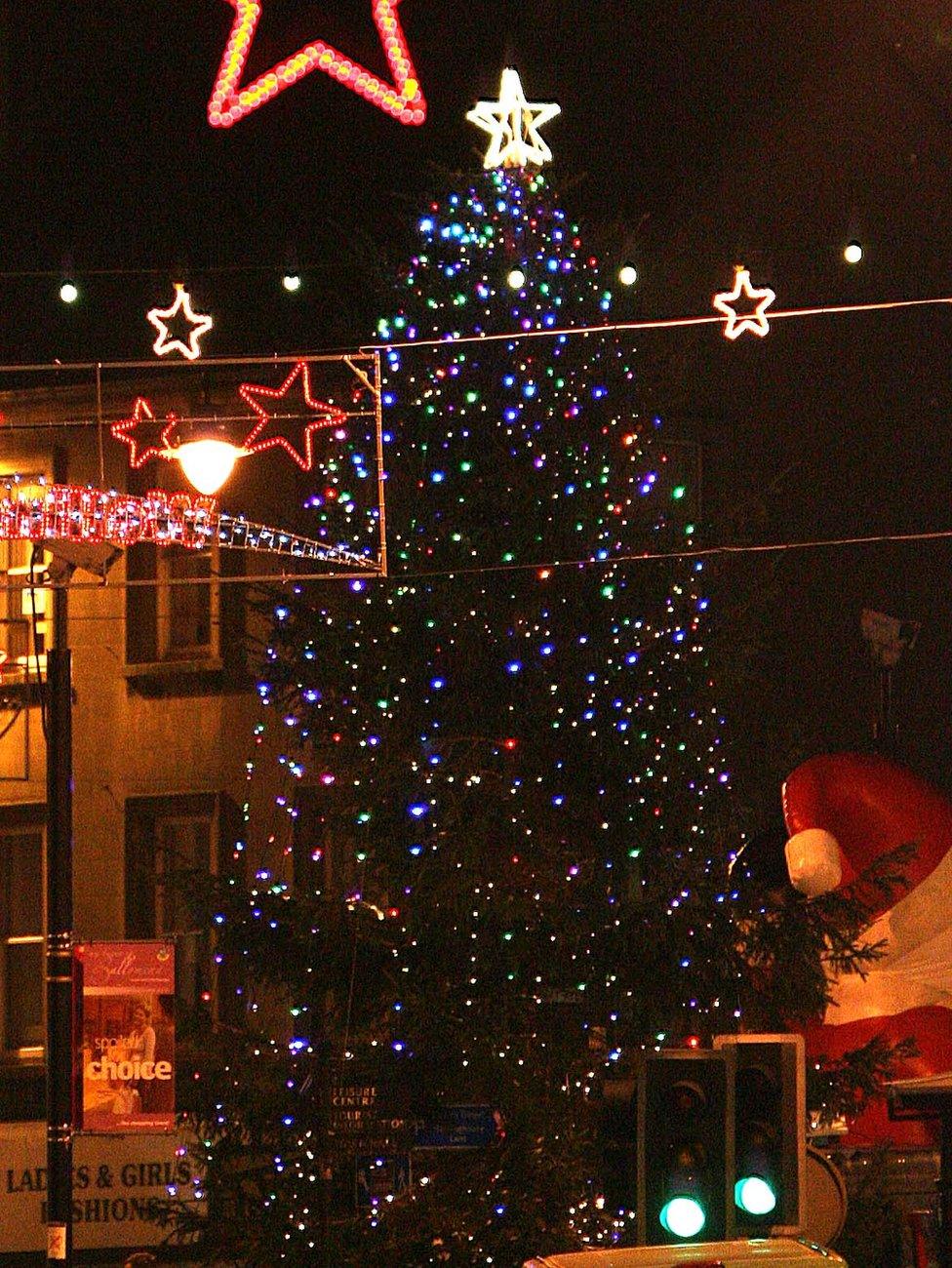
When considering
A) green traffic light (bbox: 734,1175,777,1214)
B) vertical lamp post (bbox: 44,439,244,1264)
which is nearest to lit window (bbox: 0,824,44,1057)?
vertical lamp post (bbox: 44,439,244,1264)

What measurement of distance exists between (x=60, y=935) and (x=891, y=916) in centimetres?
749

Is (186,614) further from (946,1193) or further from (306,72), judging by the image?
(946,1193)

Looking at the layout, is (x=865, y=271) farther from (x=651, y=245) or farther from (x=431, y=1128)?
(x=431, y=1128)

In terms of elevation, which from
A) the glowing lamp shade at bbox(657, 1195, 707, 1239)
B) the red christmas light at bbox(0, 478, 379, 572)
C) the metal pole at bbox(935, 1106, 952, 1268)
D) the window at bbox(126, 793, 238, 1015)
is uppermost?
the red christmas light at bbox(0, 478, 379, 572)

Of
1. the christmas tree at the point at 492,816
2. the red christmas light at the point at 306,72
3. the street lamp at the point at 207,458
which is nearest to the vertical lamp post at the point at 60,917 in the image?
the street lamp at the point at 207,458

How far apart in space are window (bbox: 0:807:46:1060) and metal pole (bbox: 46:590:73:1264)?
7.85 meters

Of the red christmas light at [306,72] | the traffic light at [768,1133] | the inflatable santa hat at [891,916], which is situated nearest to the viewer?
the traffic light at [768,1133]

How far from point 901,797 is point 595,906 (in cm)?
421

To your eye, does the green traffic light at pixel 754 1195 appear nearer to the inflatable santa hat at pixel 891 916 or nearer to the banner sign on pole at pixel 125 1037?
the banner sign on pole at pixel 125 1037

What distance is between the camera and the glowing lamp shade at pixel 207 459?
1432 cm

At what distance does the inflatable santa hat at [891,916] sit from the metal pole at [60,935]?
21.5 feet

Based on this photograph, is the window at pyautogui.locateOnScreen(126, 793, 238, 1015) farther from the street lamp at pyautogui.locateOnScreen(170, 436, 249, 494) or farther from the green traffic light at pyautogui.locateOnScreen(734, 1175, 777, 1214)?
the green traffic light at pyautogui.locateOnScreen(734, 1175, 777, 1214)

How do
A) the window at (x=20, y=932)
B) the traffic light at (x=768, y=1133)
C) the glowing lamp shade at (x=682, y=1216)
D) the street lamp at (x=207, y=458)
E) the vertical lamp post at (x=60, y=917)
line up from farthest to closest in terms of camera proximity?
the window at (x=20, y=932) < the street lamp at (x=207, y=458) < the vertical lamp post at (x=60, y=917) < the traffic light at (x=768, y=1133) < the glowing lamp shade at (x=682, y=1216)

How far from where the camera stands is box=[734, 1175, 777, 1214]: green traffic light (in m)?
10.5
